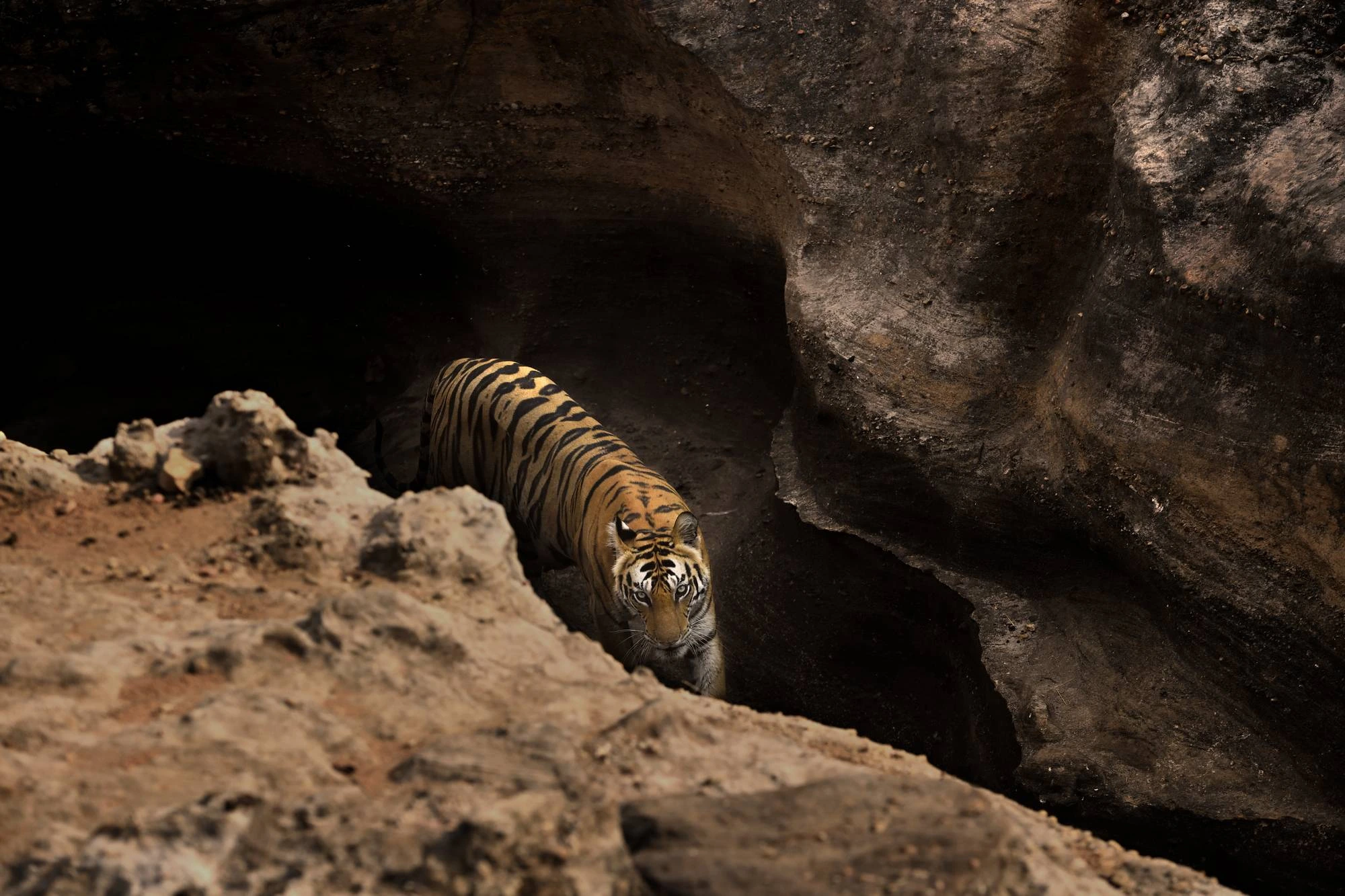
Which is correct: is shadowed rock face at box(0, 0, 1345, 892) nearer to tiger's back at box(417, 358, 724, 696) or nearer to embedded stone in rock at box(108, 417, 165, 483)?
embedded stone in rock at box(108, 417, 165, 483)

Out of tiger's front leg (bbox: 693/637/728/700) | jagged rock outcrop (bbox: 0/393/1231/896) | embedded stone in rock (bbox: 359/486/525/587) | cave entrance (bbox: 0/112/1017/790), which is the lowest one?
jagged rock outcrop (bbox: 0/393/1231/896)

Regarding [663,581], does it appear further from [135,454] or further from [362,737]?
[362,737]

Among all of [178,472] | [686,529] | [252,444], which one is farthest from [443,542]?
[686,529]

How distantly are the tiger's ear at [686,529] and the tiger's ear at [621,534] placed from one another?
0.53ft

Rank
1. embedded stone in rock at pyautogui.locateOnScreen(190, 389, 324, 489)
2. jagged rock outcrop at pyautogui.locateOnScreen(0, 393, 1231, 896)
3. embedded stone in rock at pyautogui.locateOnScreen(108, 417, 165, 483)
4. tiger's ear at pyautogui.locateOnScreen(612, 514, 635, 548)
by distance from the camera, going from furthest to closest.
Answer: tiger's ear at pyautogui.locateOnScreen(612, 514, 635, 548) < embedded stone in rock at pyautogui.locateOnScreen(108, 417, 165, 483) < embedded stone in rock at pyautogui.locateOnScreen(190, 389, 324, 489) < jagged rock outcrop at pyautogui.locateOnScreen(0, 393, 1231, 896)

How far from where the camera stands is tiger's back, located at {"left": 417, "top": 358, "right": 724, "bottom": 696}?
471cm

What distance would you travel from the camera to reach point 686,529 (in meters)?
4.75

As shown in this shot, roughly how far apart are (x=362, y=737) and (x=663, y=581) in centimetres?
223

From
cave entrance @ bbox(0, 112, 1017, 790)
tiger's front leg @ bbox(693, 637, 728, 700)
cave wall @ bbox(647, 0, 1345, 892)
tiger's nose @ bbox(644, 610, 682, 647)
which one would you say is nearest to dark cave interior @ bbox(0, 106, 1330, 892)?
cave entrance @ bbox(0, 112, 1017, 790)

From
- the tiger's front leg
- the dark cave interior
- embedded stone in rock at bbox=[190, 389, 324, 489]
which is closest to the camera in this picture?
embedded stone in rock at bbox=[190, 389, 324, 489]

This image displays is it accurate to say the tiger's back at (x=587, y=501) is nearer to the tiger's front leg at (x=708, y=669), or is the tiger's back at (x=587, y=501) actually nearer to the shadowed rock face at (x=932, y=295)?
the tiger's front leg at (x=708, y=669)

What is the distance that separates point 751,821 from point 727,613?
12.2 ft

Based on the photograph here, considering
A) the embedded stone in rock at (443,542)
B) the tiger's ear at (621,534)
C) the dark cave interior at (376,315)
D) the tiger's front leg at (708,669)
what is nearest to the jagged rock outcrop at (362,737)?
the embedded stone in rock at (443,542)

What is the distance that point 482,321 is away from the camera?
23.6 feet
